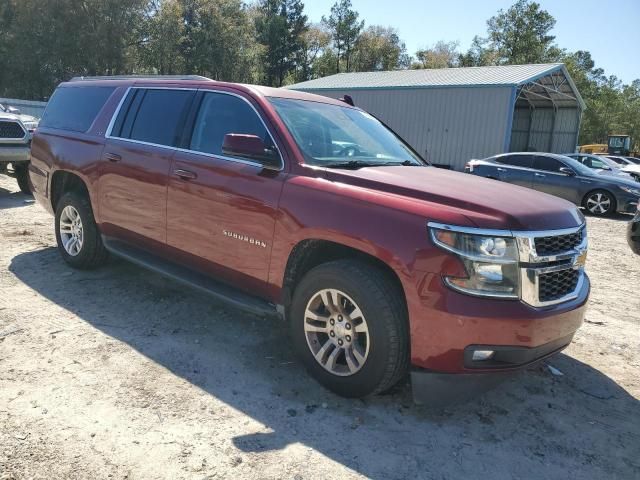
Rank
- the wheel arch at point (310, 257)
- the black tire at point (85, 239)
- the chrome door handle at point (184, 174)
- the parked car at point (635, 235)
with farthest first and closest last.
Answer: the parked car at point (635, 235), the black tire at point (85, 239), the chrome door handle at point (184, 174), the wheel arch at point (310, 257)

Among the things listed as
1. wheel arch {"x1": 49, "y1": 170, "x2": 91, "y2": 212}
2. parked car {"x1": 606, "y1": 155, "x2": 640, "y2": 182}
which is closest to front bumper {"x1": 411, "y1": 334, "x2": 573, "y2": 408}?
wheel arch {"x1": 49, "y1": 170, "x2": 91, "y2": 212}

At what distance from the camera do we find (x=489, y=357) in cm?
288

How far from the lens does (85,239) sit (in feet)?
17.0

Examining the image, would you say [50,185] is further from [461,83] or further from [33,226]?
[461,83]

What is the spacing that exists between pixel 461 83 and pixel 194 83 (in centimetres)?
1912

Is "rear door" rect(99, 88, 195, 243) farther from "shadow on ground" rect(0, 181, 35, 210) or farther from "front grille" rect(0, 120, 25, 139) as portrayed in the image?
"front grille" rect(0, 120, 25, 139)

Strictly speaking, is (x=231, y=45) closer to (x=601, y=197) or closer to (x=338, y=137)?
(x=601, y=197)

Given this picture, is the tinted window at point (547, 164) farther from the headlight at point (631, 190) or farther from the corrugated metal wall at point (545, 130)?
the corrugated metal wall at point (545, 130)

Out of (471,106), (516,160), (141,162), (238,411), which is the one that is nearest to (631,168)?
(471,106)

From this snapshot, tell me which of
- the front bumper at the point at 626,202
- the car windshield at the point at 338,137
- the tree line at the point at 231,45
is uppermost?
the tree line at the point at 231,45

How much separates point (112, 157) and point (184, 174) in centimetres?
111

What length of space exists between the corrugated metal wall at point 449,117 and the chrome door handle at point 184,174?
1846 cm

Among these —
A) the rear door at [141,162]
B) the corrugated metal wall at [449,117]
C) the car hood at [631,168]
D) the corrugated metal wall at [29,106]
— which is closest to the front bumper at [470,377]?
the rear door at [141,162]

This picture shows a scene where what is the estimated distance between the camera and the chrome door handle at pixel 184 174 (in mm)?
4002
